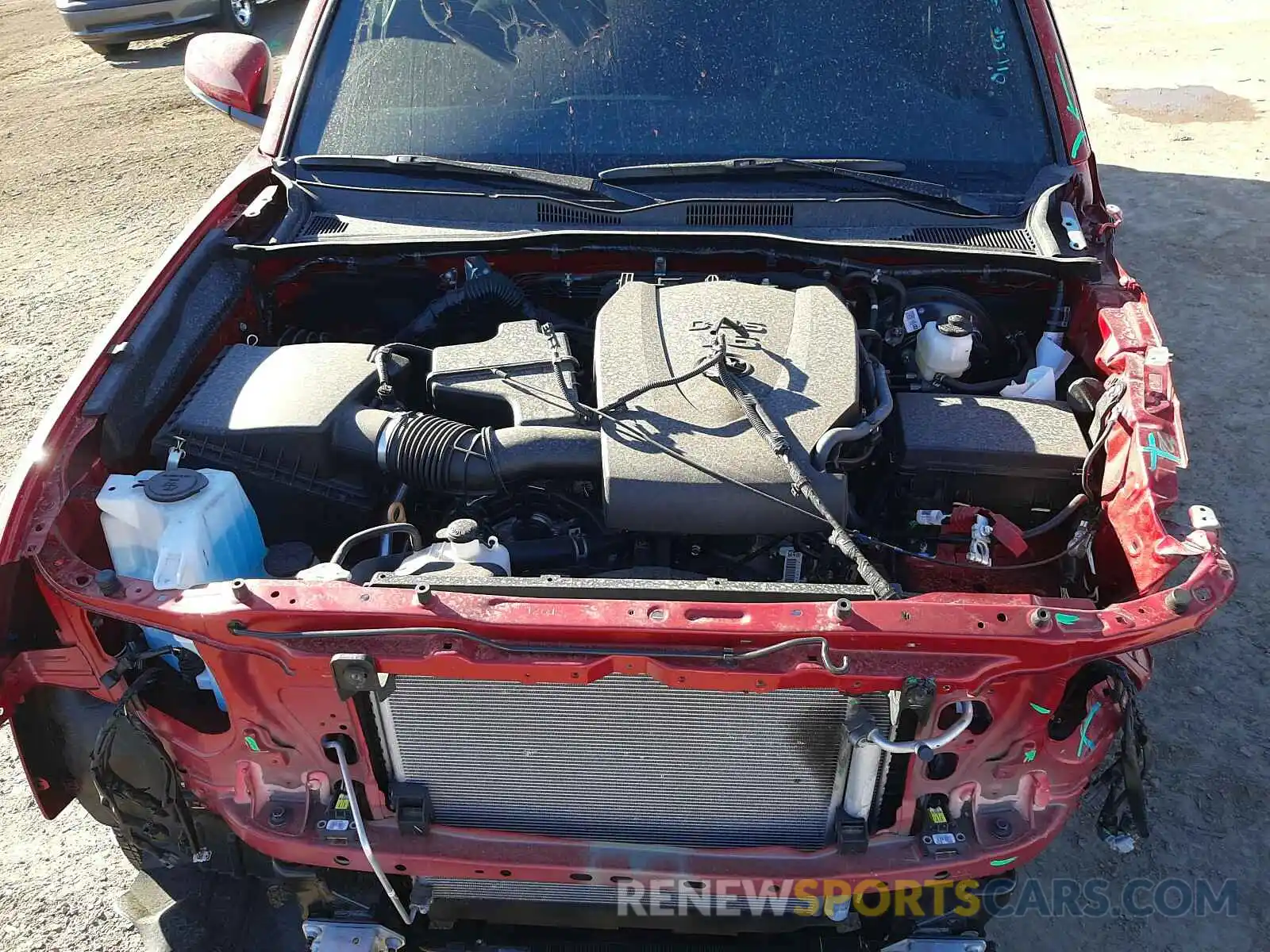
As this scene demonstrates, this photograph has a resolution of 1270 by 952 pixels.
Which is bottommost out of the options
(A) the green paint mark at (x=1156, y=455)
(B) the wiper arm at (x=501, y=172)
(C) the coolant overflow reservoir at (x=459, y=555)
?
(C) the coolant overflow reservoir at (x=459, y=555)

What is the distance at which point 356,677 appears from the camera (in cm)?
168

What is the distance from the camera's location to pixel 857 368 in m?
2.18

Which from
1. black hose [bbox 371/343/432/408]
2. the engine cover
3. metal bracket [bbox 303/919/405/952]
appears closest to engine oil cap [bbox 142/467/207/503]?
black hose [bbox 371/343/432/408]

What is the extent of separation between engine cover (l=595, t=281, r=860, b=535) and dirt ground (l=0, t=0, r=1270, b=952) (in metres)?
1.44

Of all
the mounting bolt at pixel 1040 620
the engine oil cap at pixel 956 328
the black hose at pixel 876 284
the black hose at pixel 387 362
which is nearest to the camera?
the mounting bolt at pixel 1040 620

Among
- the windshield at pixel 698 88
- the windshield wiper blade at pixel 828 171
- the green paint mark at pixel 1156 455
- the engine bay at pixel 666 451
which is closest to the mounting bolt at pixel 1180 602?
the green paint mark at pixel 1156 455

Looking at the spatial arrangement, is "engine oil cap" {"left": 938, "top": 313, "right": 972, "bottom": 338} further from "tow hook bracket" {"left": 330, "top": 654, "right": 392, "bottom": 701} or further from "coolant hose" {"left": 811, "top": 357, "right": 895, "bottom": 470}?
"tow hook bracket" {"left": 330, "top": 654, "right": 392, "bottom": 701}

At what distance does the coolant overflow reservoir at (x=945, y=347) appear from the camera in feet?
8.07

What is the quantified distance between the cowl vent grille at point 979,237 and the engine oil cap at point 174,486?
191 centimetres

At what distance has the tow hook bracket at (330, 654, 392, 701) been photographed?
5.46 feet

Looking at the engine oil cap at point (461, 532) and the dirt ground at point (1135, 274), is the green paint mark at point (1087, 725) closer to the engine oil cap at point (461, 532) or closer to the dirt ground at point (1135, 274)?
the dirt ground at point (1135, 274)

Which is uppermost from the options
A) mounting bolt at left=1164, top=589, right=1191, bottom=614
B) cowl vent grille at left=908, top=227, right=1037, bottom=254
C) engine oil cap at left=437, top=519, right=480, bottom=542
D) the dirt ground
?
cowl vent grille at left=908, top=227, right=1037, bottom=254

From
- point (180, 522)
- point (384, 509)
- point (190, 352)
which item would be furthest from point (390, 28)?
point (180, 522)

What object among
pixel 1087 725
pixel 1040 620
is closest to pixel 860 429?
pixel 1040 620
